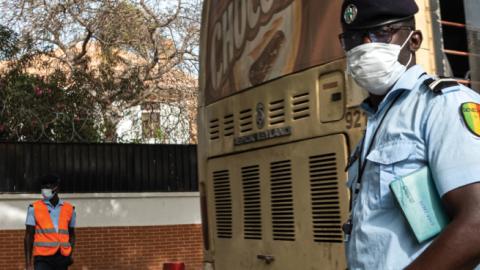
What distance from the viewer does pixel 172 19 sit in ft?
56.3

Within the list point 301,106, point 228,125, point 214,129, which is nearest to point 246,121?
point 228,125

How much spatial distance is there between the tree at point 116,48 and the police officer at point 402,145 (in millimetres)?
14331

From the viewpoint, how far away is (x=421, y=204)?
1.85m

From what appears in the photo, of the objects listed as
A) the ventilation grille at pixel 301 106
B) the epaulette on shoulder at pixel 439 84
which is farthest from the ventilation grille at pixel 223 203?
the epaulette on shoulder at pixel 439 84

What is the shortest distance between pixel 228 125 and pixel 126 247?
26.9ft

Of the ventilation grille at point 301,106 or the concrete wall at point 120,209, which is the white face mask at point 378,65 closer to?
the ventilation grille at point 301,106

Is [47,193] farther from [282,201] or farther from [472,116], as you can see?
[472,116]

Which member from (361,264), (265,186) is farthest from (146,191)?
(361,264)

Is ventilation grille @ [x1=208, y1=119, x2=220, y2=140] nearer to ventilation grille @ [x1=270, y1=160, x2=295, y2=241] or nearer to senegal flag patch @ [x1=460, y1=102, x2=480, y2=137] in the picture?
ventilation grille @ [x1=270, y1=160, x2=295, y2=241]

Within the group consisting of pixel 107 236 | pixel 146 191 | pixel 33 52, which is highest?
pixel 33 52

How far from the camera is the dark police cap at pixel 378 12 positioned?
203cm

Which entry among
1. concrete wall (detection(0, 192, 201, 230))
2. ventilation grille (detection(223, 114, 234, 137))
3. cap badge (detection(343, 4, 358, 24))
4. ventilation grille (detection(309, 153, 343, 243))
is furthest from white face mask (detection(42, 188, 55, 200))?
cap badge (detection(343, 4, 358, 24))

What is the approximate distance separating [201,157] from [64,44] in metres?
12.0

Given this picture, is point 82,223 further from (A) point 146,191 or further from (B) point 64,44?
(B) point 64,44
